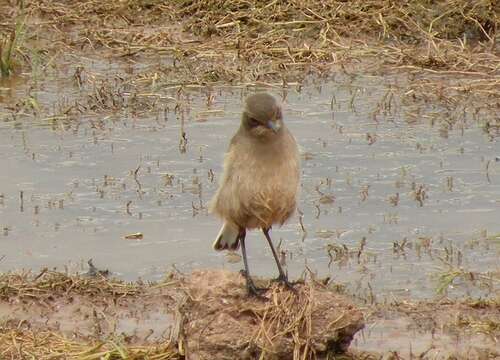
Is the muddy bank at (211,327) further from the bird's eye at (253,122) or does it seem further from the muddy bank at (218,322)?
the bird's eye at (253,122)

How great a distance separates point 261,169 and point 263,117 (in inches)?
11.6

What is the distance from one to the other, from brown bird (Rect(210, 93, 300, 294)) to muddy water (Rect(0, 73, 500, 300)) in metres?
1.63

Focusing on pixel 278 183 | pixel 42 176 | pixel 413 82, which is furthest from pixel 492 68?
pixel 278 183

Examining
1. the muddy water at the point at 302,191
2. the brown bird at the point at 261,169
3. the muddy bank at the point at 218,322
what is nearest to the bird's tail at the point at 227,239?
Result: the muddy bank at the point at 218,322

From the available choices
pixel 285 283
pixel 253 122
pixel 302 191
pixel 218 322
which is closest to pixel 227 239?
pixel 285 283

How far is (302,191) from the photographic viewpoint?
455 inches

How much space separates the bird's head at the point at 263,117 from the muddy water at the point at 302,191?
191 centimetres

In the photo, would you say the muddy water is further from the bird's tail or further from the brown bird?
the brown bird

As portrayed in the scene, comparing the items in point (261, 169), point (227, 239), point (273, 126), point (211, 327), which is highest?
point (273, 126)

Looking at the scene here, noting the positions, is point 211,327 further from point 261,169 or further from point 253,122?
point 253,122

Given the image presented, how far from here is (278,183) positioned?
8.04 metres

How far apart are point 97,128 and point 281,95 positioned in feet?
6.20

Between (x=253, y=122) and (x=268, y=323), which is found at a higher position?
(x=253, y=122)

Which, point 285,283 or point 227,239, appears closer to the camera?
point 285,283
